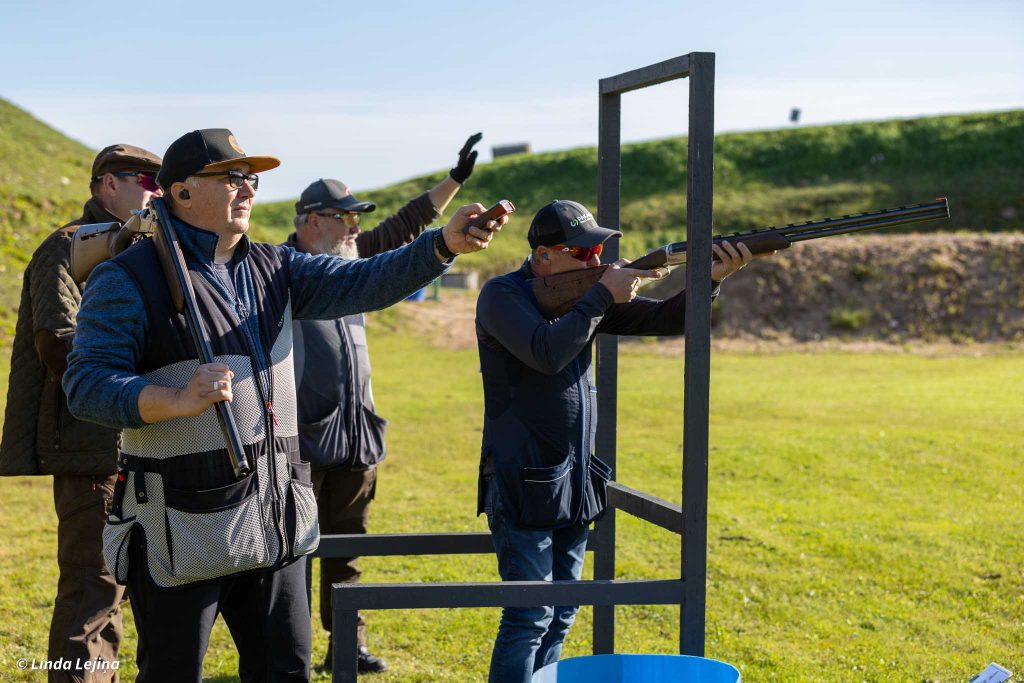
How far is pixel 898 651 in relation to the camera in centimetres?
599

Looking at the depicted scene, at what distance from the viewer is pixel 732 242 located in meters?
4.26

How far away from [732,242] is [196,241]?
2.05 metres

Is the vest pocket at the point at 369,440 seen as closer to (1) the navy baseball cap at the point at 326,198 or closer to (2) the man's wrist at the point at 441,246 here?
(1) the navy baseball cap at the point at 326,198

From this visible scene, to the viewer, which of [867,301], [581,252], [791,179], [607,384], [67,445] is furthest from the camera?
[791,179]

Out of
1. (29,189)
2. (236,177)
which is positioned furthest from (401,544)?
(29,189)

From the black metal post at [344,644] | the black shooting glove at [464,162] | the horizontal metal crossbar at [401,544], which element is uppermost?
the black shooting glove at [464,162]

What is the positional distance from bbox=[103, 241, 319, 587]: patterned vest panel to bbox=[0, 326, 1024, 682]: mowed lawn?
2.43m

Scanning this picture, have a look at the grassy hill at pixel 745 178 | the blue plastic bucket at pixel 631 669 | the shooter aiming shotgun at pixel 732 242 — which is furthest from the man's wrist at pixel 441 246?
the grassy hill at pixel 745 178

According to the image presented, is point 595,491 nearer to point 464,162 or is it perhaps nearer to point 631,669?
point 631,669

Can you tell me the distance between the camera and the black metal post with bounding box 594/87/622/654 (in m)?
4.50

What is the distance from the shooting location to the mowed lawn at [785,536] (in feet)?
19.6

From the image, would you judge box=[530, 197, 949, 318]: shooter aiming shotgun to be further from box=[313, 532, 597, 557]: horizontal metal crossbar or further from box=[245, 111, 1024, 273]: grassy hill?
box=[245, 111, 1024, 273]: grassy hill

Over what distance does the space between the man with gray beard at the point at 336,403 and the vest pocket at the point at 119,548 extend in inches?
74.1

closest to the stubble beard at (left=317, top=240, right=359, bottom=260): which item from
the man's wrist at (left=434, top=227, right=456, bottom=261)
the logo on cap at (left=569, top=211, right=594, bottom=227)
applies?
the logo on cap at (left=569, top=211, right=594, bottom=227)
